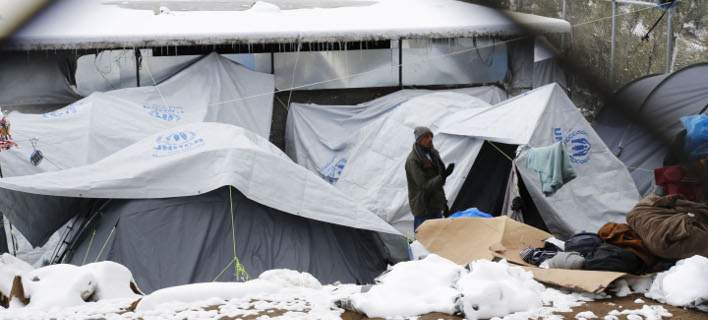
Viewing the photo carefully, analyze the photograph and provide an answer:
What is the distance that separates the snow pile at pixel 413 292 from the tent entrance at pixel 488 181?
4.88 metres

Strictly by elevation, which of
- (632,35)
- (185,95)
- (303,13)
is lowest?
(185,95)

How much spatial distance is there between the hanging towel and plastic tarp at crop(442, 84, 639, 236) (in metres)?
0.32

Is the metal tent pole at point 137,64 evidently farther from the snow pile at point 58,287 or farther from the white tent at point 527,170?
the snow pile at point 58,287

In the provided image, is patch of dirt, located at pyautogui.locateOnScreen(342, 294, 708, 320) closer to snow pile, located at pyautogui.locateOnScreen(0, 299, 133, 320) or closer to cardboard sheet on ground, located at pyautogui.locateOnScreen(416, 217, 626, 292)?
cardboard sheet on ground, located at pyautogui.locateOnScreen(416, 217, 626, 292)

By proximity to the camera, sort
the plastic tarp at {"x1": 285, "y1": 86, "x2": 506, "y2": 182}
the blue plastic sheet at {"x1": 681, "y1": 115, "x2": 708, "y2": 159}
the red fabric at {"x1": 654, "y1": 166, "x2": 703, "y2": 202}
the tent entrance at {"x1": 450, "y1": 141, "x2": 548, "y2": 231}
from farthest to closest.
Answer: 1. the plastic tarp at {"x1": 285, "y1": 86, "x2": 506, "y2": 182}
2. the tent entrance at {"x1": 450, "y1": 141, "x2": 548, "y2": 231}
3. the red fabric at {"x1": 654, "y1": 166, "x2": 703, "y2": 202}
4. the blue plastic sheet at {"x1": 681, "y1": 115, "x2": 708, "y2": 159}

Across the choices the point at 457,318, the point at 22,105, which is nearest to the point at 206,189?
the point at 457,318

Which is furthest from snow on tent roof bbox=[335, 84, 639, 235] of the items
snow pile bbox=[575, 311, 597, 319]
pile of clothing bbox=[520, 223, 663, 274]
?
snow pile bbox=[575, 311, 597, 319]

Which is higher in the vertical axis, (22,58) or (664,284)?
(22,58)

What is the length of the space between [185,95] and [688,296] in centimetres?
792

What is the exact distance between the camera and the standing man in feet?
24.2

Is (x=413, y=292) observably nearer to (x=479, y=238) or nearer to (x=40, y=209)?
(x=479, y=238)

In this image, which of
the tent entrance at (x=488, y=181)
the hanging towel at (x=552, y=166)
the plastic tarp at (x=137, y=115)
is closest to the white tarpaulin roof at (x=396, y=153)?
the tent entrance at (x=488, y=181)

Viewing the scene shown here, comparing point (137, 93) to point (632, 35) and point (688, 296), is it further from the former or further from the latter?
point (632, 35)

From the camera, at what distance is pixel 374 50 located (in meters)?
11.7
